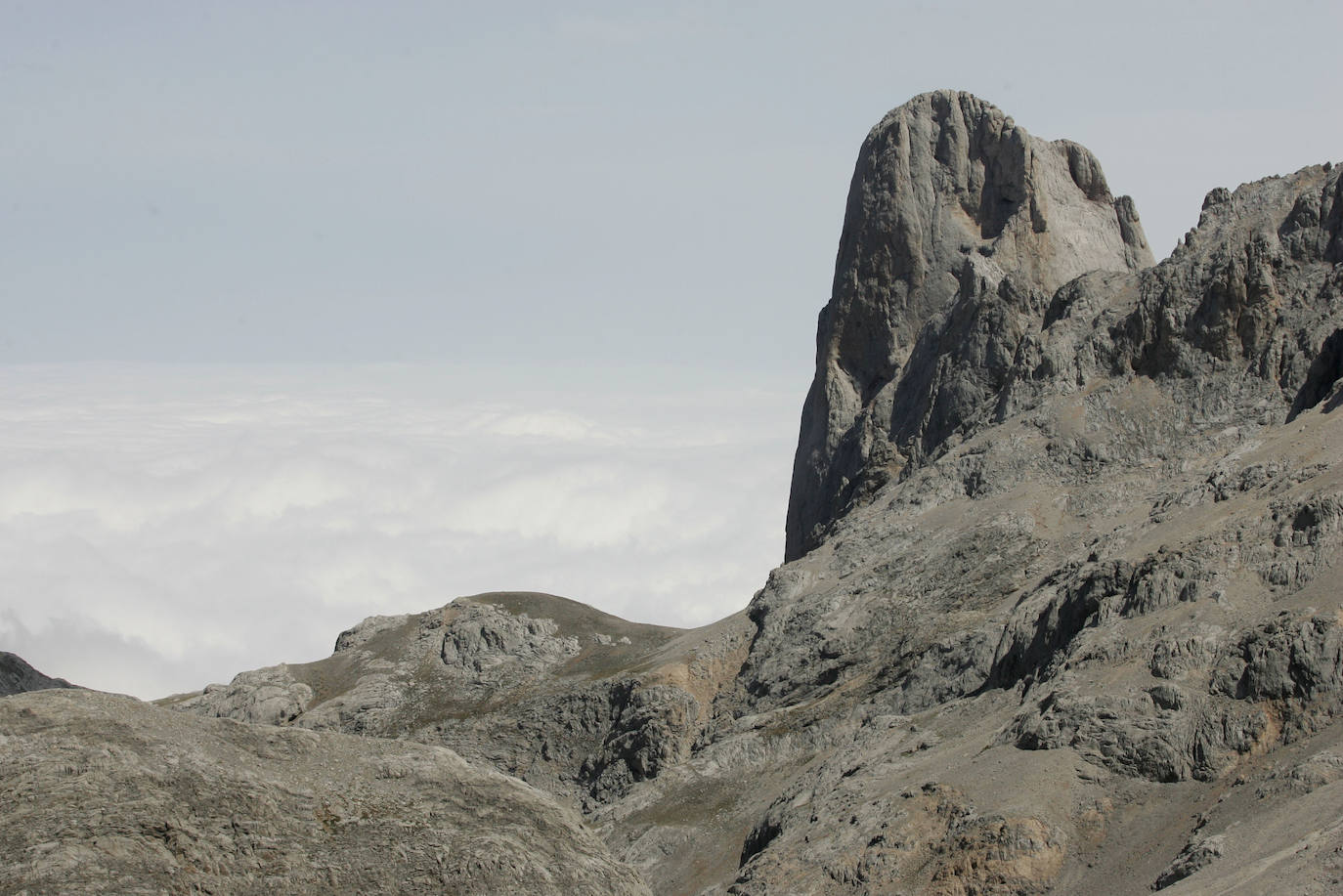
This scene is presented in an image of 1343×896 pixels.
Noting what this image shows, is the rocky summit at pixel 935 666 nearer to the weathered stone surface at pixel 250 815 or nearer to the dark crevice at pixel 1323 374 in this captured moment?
the weathered stone surface at pixel 250 815

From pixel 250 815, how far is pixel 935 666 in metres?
50.9

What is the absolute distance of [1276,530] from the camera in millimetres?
57812

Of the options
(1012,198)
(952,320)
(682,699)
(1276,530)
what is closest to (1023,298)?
(952,320)

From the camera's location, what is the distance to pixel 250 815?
2769cm

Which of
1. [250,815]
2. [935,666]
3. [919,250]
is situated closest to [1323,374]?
[935,666]

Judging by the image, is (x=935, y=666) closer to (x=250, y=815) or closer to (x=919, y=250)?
(x=250, y=815)

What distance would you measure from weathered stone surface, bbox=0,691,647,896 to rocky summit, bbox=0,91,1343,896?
0.24ft

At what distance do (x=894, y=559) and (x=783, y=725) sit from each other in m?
14.0

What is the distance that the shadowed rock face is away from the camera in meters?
112

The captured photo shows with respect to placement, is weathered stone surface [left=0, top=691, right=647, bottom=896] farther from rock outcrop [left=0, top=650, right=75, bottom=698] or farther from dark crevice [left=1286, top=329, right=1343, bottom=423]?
dark crevice [left=1286, top=329, right=1343, bottom=423]

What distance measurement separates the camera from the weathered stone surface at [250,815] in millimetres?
25875

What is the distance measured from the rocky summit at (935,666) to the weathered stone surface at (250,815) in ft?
0.24

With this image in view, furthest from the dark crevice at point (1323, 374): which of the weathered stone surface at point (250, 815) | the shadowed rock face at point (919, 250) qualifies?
the weathered stone surface at point (250, 815)

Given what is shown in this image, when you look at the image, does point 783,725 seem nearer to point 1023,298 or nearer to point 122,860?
point 1023,298
